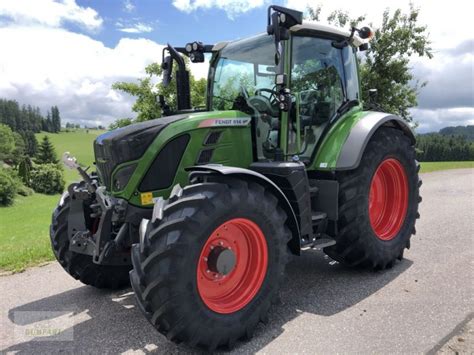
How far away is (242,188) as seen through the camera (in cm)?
322

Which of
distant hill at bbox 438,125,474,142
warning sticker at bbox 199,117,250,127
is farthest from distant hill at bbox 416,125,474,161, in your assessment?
warning sticker at bbox 199,117,250,127

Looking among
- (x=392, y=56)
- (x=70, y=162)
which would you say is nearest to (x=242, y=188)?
(x=70, y=162)

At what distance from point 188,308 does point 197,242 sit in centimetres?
46

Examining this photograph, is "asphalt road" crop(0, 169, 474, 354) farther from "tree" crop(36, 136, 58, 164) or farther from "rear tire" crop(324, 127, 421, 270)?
"tree" crop(36, 136, 58, 164)

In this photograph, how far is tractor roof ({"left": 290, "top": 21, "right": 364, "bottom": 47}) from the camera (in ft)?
14.2

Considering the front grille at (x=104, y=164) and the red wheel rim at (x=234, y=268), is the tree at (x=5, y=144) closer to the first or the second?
the front grille at (x=104, y=164)

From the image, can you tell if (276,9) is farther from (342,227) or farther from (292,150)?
(342,227)

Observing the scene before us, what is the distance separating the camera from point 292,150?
4.42 meters

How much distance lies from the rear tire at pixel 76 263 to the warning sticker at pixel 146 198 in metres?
1.12

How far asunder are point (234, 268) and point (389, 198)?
272cm

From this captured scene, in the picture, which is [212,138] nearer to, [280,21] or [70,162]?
[280,21]

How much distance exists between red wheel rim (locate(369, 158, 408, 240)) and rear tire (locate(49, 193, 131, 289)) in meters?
3.07

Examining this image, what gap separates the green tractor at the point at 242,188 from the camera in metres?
2.93

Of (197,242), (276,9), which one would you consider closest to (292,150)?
(276,9)
